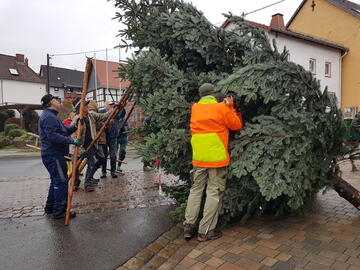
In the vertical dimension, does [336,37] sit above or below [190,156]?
above

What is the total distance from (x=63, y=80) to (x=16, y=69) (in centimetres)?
1305

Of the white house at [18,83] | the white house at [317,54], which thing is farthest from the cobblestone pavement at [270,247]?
the white house at [18,83]

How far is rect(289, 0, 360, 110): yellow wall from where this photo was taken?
23922 mm

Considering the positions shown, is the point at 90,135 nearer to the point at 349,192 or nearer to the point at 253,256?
the point at 253,256

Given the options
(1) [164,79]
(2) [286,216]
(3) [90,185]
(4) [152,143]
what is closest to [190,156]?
(4) [152,143]

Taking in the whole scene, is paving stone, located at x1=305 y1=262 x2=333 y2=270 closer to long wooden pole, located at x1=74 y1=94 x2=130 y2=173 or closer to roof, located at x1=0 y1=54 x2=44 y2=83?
long wooden pole, located at x1=74 y1=94 x2=130 y2=173

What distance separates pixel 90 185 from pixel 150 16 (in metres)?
3.51

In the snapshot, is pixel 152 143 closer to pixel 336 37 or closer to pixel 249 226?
pixel 249 226

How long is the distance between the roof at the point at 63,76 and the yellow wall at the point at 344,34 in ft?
140

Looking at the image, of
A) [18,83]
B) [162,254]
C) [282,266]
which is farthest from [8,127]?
[282,266]

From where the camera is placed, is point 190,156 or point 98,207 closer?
point 190,156

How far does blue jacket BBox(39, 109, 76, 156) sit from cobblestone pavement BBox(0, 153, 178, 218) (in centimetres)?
103

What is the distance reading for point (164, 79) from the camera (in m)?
4.11

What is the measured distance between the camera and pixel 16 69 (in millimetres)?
44219
